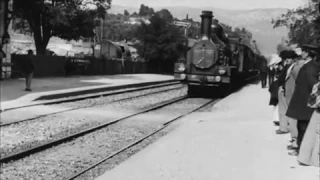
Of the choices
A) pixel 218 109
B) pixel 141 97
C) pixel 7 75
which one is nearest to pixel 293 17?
pixel 218 109

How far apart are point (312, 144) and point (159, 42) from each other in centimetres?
5080

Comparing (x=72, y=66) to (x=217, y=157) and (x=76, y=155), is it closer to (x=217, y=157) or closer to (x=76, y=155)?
(x=76, y=155)

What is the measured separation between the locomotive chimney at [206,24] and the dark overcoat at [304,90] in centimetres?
1655

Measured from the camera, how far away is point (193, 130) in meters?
12.1

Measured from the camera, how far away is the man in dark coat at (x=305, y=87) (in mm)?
7309

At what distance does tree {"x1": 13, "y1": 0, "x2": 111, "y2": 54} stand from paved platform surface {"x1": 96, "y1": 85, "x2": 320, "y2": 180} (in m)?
25.6

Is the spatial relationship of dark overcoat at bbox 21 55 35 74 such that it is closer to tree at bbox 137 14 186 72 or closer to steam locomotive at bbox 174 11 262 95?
steam locomotive at bbox 174 11 262 95

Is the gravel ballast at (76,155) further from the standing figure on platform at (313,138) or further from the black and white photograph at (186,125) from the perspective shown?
the standing figure on platform at (313,138)

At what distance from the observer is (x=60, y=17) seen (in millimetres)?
36281

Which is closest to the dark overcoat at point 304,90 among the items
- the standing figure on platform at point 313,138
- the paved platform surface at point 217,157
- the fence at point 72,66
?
the standing figure on platform at point 313,138

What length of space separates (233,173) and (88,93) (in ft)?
57.7

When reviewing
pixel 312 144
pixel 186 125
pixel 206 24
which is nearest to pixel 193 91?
pixel 206 24

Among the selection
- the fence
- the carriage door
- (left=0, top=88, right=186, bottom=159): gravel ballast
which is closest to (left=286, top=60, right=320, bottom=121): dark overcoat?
(left=0, top=88, right=186, bottom=159): gravel ballast

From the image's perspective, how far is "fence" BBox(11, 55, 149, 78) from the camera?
29500mm
